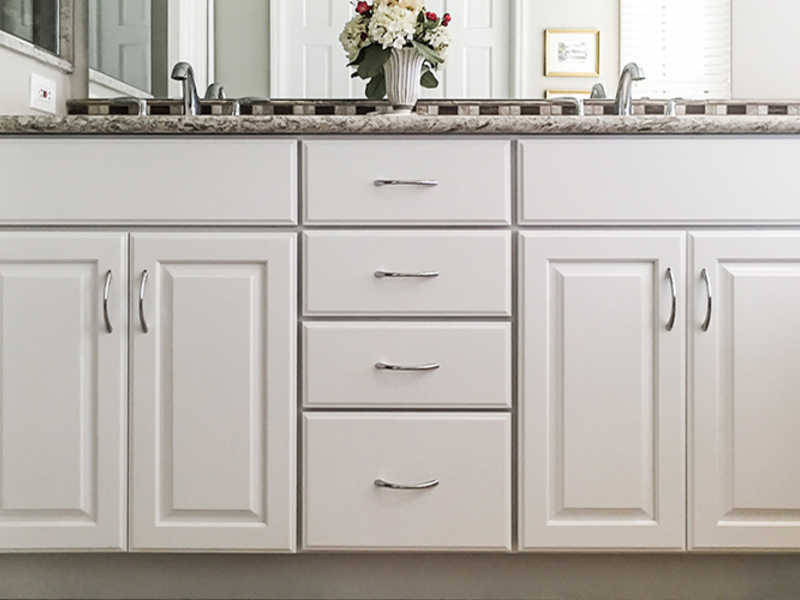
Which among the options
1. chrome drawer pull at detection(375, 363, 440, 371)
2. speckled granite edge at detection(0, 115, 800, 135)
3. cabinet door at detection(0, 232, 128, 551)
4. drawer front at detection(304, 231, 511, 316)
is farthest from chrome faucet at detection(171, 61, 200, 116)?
chrome drawer pull at detection(375, 363, 440, 371)

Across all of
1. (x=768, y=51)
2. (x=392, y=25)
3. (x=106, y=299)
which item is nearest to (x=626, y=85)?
(x=768, y=51)

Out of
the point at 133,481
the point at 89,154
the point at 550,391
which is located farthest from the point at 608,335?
the point at 89,154

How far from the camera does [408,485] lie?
1.25 metres

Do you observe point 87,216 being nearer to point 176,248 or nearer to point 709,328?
point 176,248

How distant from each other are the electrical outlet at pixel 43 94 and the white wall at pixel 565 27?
1.26 metres

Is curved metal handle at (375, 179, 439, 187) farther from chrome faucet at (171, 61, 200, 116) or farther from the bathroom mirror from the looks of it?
chrome faucet at (171, 61, 200, 116)

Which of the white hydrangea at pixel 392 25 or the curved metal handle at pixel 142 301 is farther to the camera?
the white hydrangea at pixel 392 25

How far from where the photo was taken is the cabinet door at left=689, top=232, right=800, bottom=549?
48.9 inches

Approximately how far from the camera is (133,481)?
1.26 m

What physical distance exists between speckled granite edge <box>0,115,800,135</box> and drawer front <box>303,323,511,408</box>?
0.39 m


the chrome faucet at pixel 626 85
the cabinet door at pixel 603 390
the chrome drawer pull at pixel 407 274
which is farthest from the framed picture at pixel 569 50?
the chrome drawer pull at pixel 407 274

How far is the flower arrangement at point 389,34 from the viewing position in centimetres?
146

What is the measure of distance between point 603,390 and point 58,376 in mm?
1087

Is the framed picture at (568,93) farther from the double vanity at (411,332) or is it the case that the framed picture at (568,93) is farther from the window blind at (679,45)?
the double vanity at (411,332)
